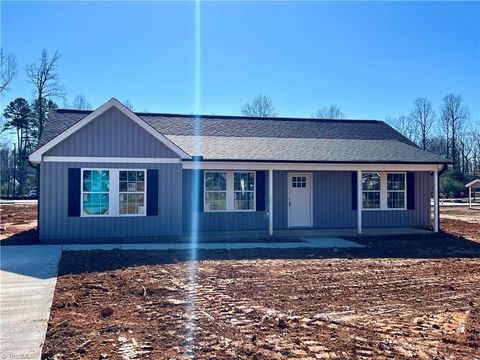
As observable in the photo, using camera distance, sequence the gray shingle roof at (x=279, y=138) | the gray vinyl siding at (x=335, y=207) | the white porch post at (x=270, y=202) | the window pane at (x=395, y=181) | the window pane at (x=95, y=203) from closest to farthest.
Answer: the window pane at (x=95, y=203) < the white porch post at (x=270, y=202) < the gray shingle roof at (x=279, y=138) < the gray vinyl siding at (x=335, y=207) < the window pane at (x=395, y=181)

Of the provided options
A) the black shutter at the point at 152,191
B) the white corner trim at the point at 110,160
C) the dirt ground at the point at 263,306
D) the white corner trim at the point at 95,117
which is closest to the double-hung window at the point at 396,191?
the dirt ground at the point at 263,306

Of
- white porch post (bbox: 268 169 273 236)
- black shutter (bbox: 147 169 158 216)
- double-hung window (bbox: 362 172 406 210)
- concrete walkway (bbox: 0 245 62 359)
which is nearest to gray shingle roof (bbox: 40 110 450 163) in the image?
white porch post (bbox: 268 169 273 236)

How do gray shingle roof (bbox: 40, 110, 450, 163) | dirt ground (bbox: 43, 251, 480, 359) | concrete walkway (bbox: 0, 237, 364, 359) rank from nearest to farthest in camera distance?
dirt ground (bbox: 43, 251, 480, 359)
concrete walkway (bbox: 0, 237, 364, 359)
gray shingle roof (bbox: 40, 110, 450, 163)

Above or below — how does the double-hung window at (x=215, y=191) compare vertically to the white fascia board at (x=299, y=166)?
below

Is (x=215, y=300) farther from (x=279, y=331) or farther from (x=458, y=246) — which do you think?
(x=458, y=246)

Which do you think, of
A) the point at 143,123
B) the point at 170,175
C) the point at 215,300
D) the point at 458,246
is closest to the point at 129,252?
the point at 170,175

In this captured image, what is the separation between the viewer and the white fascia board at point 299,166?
1357 cm

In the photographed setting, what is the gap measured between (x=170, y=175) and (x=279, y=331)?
8.75m

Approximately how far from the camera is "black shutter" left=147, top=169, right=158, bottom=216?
1308 centimetres

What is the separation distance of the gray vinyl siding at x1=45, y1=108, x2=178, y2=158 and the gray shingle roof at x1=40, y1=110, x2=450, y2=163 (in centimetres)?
124

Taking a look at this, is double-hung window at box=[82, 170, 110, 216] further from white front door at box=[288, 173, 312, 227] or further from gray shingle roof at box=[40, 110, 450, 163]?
white front door at box=[288, 173, 312, 227]

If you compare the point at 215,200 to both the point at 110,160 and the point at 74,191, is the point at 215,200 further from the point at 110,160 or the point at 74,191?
the point at 74,191

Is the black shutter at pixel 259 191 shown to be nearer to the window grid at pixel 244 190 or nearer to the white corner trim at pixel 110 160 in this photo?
the window grid at pixel 244 190

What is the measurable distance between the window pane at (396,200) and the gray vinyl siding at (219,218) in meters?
4.76
